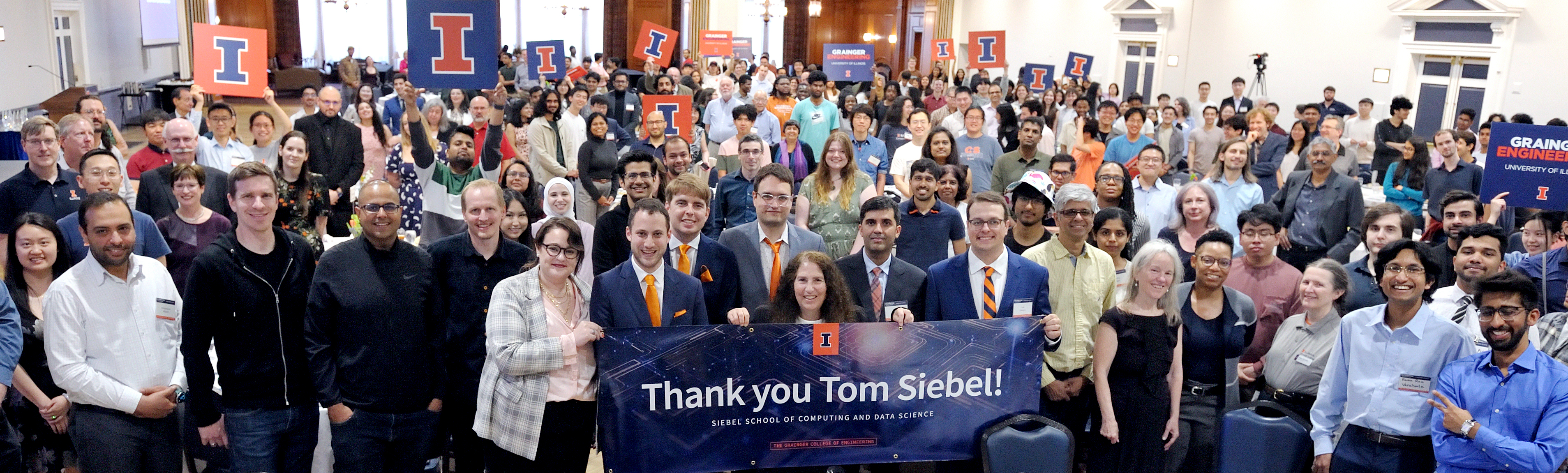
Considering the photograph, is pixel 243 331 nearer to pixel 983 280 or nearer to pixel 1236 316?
pixel 983 280

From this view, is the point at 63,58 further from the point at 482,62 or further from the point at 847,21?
the point at 847,21

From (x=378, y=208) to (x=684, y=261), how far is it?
52.3 inches

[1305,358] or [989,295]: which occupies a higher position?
[989,295]

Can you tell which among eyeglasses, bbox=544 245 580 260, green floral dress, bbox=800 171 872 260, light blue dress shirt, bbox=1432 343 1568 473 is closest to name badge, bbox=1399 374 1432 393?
light blue dress shirt, bbox=1432 343 1568 473

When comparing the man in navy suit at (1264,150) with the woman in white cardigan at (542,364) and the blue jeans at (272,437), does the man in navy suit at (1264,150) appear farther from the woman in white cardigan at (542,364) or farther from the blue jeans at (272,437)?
the blue jeans at (272,437)

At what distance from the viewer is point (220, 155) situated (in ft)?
23.2

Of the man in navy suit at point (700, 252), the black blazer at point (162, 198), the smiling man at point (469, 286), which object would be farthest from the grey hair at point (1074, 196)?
the black blazer at point (162, 198)

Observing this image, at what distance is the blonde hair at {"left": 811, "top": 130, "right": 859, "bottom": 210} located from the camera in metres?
5.59

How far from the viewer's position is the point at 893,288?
426cm

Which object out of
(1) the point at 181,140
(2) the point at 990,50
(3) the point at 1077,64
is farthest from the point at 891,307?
(3) the point at 1077,64

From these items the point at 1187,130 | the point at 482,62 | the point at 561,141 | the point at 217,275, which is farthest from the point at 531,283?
the point at 1187,130

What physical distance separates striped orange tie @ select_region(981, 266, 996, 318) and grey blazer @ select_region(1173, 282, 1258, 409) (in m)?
0.74

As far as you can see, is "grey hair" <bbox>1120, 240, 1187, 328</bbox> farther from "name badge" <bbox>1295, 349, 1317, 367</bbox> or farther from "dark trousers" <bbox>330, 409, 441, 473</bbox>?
"dark trousers" <bbox>330, 409, 441, 473</bbox>

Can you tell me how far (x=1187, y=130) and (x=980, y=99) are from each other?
3.00m
